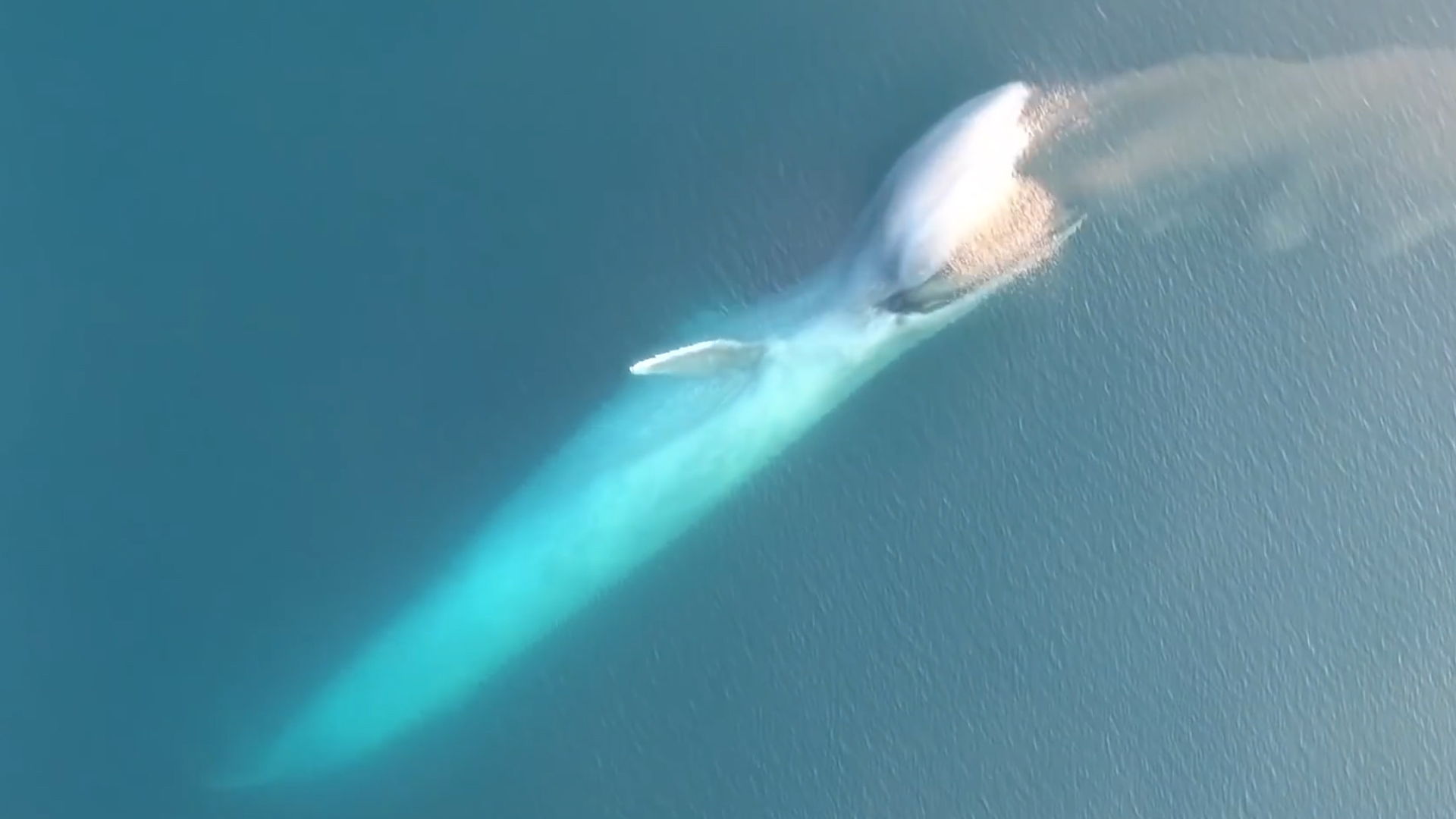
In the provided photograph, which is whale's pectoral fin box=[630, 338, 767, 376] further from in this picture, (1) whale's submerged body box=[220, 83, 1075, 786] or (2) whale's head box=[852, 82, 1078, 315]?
(2) whale's head box=[852, 82, 1078, 315]

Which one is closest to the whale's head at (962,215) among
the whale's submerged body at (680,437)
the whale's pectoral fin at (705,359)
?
the whale's submerged body at (680,437)

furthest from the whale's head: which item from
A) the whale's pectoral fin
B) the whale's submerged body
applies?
the whale's pectoral fin

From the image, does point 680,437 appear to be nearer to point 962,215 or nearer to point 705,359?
point 705,359

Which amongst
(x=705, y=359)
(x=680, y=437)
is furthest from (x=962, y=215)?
(x=680, y=437)

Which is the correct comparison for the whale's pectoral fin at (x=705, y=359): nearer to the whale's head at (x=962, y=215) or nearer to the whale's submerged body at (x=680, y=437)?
the whale's submerged body at (x=680, y=437)

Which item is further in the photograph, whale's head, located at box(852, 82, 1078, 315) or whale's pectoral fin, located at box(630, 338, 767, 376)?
whale's pectoral fin, located at box(630, 338, 767, 376)
